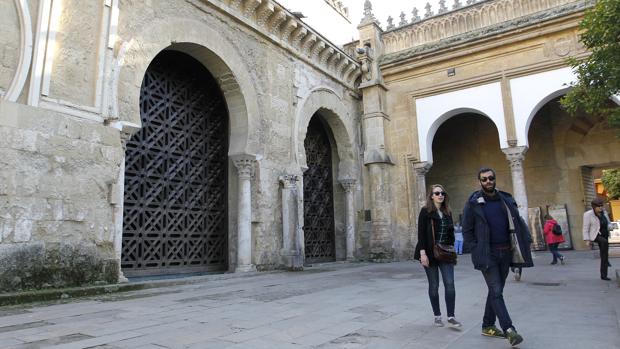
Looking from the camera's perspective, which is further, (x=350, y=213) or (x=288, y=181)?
(x=350, y=213)

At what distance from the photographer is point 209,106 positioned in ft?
29.3

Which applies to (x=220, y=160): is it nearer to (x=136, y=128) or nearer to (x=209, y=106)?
(x=209, y=106)

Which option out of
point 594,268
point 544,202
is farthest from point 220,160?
point 544,202

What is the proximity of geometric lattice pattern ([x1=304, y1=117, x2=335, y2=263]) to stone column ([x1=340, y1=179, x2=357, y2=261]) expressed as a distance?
472 mm

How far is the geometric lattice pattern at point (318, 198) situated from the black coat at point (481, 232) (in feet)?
26.6

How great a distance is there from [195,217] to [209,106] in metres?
2.37

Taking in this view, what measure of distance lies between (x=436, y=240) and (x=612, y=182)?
22030 millimetres

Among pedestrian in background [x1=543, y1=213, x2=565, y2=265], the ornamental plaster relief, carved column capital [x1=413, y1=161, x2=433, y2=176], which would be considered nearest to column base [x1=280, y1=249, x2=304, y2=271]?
the ornamental plaster relief

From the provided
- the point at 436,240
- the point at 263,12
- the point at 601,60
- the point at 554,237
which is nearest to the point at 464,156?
the point at 554,237

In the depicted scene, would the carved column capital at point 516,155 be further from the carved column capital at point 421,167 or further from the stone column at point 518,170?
the carved column capital at point 421,167

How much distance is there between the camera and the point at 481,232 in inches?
127

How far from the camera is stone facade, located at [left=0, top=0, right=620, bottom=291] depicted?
17.5ft

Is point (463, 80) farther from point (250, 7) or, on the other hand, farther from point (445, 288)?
point (445, 288)

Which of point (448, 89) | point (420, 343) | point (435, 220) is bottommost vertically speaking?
point (420, 343)
